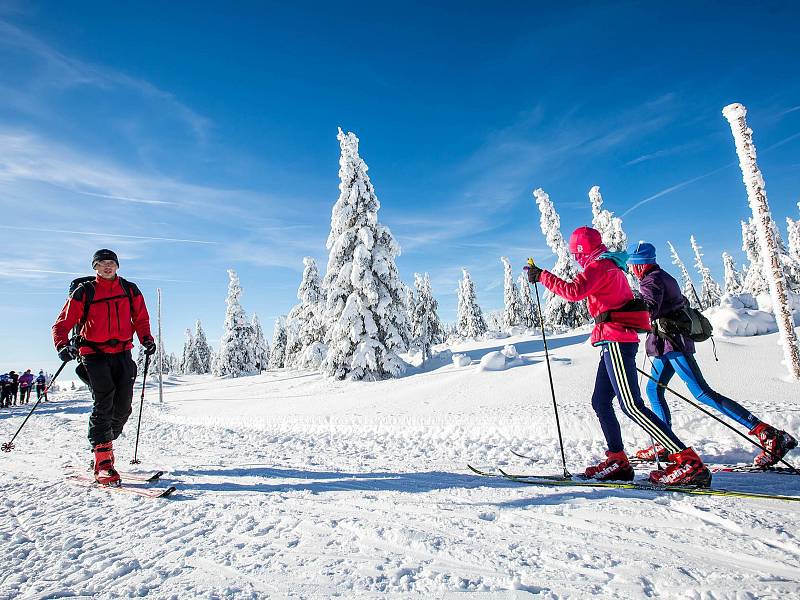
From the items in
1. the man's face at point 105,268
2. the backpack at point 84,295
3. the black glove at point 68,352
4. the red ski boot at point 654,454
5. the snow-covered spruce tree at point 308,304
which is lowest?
the red ski boot at point 654,454

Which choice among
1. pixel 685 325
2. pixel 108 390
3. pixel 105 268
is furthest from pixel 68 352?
pixel 685 325

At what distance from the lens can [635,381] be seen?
13.0 feet

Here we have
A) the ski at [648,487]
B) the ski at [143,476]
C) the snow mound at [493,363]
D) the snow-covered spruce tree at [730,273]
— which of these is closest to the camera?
the ski at [648,487]

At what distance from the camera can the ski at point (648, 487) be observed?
10.3ft

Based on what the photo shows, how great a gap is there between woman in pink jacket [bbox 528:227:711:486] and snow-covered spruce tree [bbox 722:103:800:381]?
7.98 metres

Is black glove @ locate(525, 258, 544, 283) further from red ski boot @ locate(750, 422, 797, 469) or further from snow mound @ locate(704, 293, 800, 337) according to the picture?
snow mound @ locate(704, 293, 800, 337)

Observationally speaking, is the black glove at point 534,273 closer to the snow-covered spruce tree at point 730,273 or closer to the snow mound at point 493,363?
the snow mound at point 493,363

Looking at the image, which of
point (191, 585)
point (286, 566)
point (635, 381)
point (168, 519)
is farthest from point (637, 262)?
point (168, 519)

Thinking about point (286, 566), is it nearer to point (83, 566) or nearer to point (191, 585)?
point (191, 585)

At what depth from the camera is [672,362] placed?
4449 millimetres

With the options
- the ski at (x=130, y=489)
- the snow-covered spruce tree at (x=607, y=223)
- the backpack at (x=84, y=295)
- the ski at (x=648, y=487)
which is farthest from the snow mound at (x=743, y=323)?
the snow-covered spruce tree at (x=607, y=223)

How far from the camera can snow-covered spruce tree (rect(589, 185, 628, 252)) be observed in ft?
119

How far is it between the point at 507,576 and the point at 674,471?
246 cm

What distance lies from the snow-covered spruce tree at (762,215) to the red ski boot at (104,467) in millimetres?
12587
